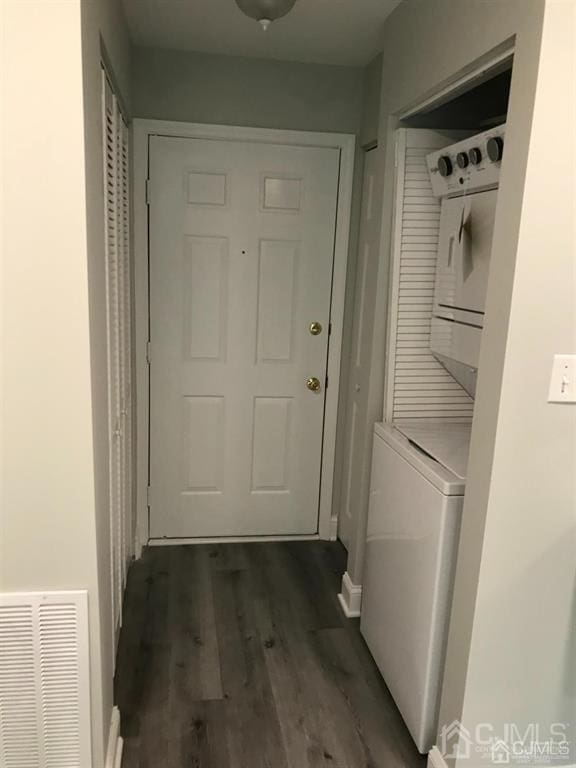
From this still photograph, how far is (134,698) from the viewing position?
7.00 feet

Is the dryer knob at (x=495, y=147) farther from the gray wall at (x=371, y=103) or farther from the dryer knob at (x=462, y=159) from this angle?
the gray wall at (x=371, y=103)

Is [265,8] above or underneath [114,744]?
above

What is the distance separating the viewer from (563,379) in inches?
60.7

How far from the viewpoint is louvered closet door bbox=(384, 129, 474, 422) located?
2250 mm

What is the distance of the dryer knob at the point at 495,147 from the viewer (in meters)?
1.70

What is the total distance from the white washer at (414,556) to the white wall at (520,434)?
9 centimetres

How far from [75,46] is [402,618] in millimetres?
1894

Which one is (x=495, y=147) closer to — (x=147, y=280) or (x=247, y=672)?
(x=147, y=280)

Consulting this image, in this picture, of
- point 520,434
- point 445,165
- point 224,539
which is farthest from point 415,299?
point 224,539

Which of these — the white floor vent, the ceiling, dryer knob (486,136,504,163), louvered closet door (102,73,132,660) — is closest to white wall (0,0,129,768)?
the white floor vent

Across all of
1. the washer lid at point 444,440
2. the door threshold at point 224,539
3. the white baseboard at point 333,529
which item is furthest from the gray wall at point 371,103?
the door threshold at point 224,539

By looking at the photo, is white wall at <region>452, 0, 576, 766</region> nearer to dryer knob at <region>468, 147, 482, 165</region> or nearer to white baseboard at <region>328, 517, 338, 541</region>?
dryer knob at <region>468, 147, 482, 165</region>

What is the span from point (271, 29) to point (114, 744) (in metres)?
2.63

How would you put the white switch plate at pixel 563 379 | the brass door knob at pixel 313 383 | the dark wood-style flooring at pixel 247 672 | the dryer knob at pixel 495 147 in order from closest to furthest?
the white switch plate at pixel 563 379, the dryer knob at pixel 495 147, the dark wood-style flooring at pixel 247 672, the brass door knob at pixel 313 383
